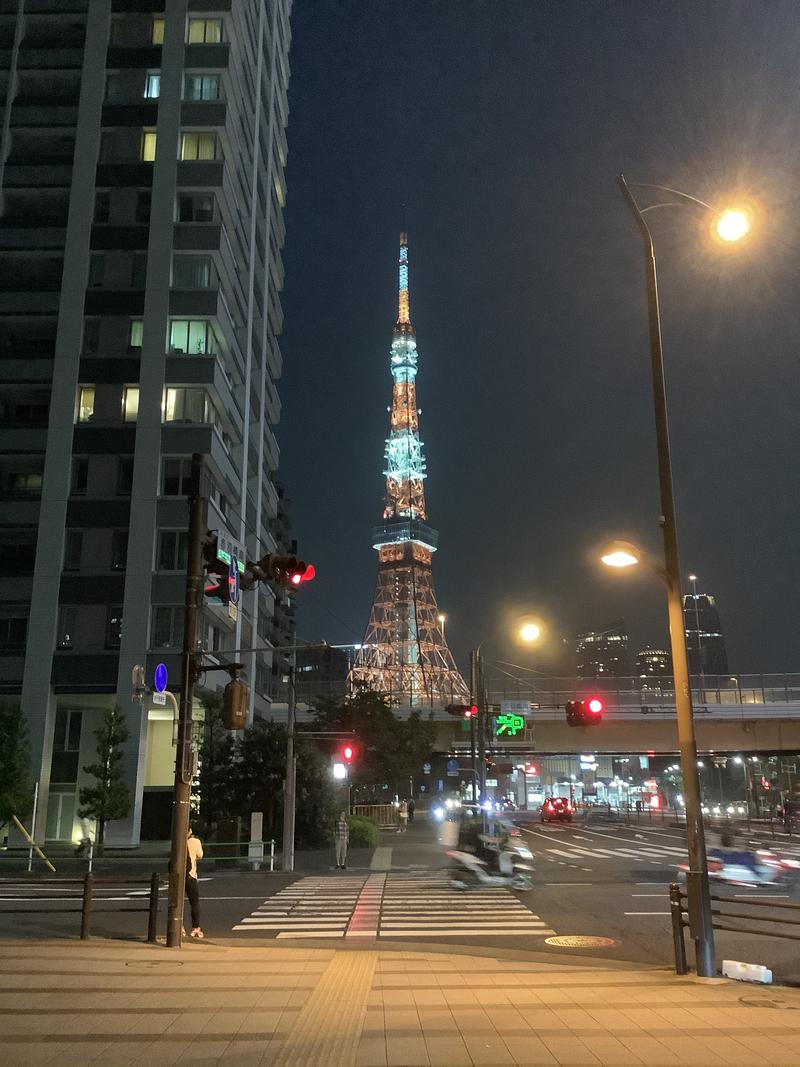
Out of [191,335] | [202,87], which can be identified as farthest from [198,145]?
[191,335]

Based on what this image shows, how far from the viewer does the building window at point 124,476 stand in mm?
42875

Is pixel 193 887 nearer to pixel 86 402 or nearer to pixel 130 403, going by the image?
pixel 130 403

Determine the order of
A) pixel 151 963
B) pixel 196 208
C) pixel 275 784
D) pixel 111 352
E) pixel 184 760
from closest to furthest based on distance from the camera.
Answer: pixel 151 963 < pixel 184 760 < pixel 275 784 < pixel 111 352 < pixel 196 208

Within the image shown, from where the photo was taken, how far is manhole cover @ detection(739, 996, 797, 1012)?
923 cm

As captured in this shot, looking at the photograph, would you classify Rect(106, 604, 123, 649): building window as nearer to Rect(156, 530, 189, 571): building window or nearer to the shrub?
Rect(156, 530, 189, 571): building window

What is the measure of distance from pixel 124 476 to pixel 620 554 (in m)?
34.7

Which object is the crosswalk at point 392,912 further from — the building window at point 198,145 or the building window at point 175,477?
the building window at point 198,145

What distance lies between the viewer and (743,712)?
161ft

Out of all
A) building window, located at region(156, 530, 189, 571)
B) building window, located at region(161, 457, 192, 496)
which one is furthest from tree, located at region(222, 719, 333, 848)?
building window, located at region(161, 457, 192, 496)

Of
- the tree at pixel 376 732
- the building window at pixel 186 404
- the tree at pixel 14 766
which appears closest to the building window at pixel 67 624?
the tree at pixel 14 766

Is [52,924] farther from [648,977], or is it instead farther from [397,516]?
[397,516]

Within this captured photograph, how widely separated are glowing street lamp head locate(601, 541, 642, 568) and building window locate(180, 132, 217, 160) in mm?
42634

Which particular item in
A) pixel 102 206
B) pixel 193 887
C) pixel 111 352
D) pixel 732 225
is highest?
pixel 102 206

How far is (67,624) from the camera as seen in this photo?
41531mm
